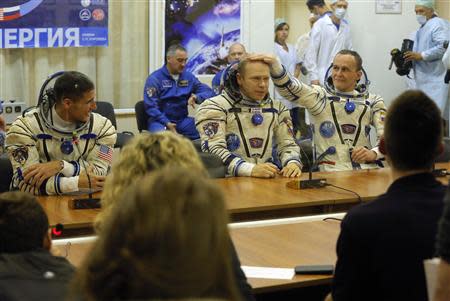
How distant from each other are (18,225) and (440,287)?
3.58 feet

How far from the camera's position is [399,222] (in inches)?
84.8

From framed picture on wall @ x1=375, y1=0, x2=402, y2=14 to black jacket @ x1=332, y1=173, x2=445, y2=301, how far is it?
7494mm

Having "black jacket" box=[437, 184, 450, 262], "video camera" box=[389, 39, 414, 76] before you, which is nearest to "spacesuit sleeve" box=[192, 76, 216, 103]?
"video camera" box=[389, 39, 414, 76]

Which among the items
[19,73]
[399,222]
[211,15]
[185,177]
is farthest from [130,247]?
[211,15]

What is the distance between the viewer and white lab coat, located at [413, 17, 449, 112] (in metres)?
8.73

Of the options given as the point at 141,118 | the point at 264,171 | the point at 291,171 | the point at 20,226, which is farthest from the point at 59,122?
the point at 141,118

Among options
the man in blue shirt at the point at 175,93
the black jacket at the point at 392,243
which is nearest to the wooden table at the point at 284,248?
the black jacket at the point at 392,243

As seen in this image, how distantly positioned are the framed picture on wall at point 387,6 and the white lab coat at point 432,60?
56cm

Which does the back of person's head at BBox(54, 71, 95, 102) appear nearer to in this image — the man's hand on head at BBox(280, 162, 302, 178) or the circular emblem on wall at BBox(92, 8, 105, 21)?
the man's hand on head at BBox(280, 162, 302, 178)

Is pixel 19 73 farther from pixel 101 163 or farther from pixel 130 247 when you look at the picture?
pixel 130 247

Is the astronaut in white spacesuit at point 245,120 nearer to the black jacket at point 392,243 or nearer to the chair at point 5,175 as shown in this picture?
the chair at point 5,175

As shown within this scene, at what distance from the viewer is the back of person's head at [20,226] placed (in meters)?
2.13

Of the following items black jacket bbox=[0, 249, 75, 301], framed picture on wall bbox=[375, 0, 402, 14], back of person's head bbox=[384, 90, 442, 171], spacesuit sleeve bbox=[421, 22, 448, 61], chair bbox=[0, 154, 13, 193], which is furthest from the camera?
framed picture on wall bbox=[375, 0, 402, 14]

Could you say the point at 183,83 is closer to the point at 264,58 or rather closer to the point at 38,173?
the point at 264,58
